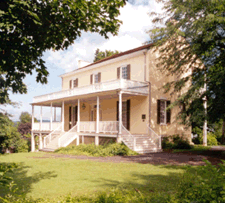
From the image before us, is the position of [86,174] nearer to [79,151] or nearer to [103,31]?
[103,31]

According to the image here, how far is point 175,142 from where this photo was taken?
19.7 m

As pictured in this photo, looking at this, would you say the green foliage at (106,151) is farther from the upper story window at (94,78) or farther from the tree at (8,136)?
the upper story window at (94,78)

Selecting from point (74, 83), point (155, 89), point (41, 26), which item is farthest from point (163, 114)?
point (41, 26)

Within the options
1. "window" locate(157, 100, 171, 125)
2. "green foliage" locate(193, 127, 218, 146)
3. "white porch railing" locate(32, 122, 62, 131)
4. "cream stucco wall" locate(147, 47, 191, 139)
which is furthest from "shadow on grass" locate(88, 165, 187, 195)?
"green foliage" locate(193, 127, 218, 146)

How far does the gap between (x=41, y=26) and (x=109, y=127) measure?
1283 cm

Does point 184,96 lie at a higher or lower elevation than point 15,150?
higher

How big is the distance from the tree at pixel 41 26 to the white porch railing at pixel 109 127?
1115 cm

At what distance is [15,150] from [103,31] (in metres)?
19.6

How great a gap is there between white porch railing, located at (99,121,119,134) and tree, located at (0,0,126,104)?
439 inches

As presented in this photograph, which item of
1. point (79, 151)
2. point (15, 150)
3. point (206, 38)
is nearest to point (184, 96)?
point (206, 38)

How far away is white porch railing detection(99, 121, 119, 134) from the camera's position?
1745 cm

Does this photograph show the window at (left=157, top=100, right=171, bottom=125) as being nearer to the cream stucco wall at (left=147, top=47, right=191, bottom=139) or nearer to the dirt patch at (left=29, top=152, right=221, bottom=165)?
the cream stucco wall at (left=147, top=47, right=191, bottom=139)

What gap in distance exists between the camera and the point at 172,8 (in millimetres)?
15906

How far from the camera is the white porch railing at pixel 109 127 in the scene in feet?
57.3
